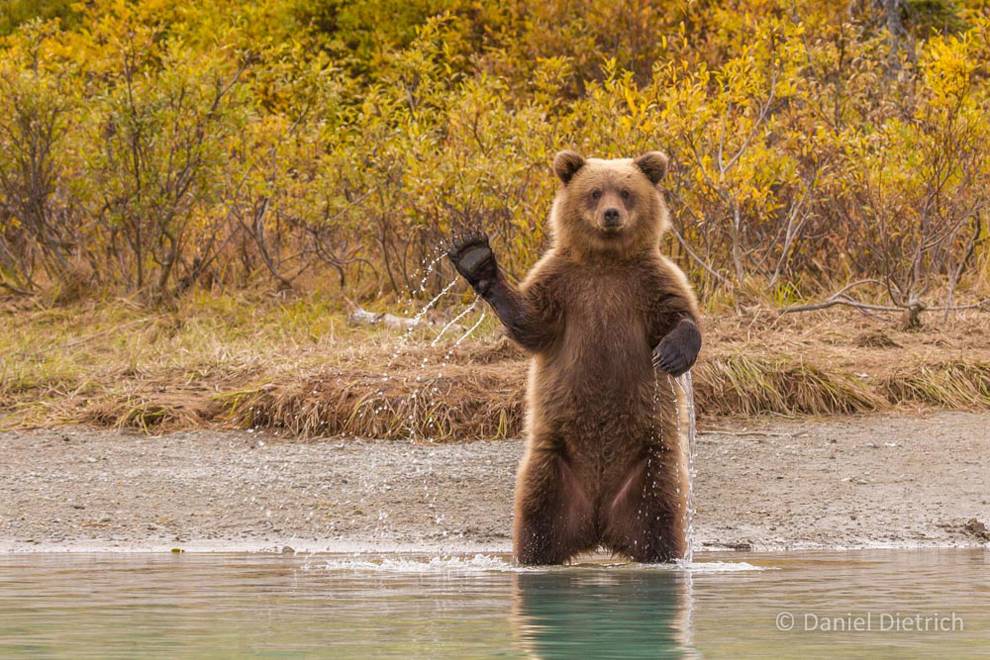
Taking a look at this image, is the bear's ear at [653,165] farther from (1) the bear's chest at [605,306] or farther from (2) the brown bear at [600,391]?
(1) the bear's chest at [605,306]

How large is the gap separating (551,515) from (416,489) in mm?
2722

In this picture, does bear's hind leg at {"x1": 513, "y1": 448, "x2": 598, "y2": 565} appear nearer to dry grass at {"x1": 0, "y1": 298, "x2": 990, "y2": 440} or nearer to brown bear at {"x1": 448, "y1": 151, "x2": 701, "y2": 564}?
brown bear at {"x1": 448, "y1": 151, "x2": 701, "y2": 564}

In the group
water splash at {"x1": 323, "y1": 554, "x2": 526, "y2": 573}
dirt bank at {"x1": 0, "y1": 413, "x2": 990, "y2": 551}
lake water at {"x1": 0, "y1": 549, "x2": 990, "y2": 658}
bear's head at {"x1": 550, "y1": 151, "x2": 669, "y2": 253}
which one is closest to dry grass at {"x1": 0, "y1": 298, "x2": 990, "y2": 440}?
dirt bank at {"x1": 0, "y1": 413, "x2": 990, "y2": 551}

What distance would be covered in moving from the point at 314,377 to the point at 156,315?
3.47 m

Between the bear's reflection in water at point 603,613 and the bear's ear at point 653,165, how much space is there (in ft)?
6.13

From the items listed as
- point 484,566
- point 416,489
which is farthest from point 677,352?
point 416,489

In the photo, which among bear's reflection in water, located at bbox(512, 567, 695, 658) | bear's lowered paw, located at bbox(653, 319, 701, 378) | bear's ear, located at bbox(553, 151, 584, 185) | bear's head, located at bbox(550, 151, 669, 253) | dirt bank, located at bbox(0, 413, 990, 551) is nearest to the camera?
bear's reflection in water, located at bbox(512, 567, 695, 658)

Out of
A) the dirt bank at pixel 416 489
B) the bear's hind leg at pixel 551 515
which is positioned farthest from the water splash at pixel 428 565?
the dirt bank at pixel 416 489

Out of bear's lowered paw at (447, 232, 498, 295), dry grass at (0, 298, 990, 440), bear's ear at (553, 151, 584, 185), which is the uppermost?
bear's ear at (553, 151, 584, 185)

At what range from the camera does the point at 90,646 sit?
182 inches

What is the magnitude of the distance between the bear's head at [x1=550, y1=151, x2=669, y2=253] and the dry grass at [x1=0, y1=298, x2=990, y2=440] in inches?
137

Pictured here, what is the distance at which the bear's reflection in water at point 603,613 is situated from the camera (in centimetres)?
450

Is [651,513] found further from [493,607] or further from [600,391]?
[493,607]

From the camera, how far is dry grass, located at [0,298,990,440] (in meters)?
11.0
